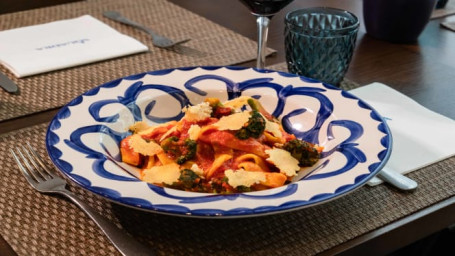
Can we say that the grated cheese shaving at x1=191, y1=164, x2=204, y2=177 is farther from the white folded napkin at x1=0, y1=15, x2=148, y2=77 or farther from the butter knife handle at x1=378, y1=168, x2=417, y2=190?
the white folded napkin at x1=0, y1=15, x2=148, y2=77

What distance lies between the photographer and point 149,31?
1.34 meters

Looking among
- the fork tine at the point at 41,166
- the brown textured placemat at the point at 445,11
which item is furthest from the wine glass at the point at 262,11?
the brown textured placemat at the point at 445,11

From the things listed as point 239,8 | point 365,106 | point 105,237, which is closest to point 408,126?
point 365,106

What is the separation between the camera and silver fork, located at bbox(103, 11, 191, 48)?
1276 mm

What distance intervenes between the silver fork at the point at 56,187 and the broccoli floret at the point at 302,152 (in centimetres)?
23

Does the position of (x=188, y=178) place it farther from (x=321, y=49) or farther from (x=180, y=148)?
(x=321, y=49)

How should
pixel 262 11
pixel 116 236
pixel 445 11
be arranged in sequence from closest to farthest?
pixel 116 236 → pixel 262 11 → pixel 445 11

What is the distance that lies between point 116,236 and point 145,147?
14 cm

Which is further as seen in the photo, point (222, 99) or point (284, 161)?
point (222, 99)

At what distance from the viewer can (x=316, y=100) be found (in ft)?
2.94

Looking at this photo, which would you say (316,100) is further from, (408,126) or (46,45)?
(46,45)

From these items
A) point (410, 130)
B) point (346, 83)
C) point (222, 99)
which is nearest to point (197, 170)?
point (222, 99)

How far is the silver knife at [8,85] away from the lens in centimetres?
106

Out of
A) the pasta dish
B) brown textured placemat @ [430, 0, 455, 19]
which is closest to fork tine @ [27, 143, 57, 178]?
the pasta dish
